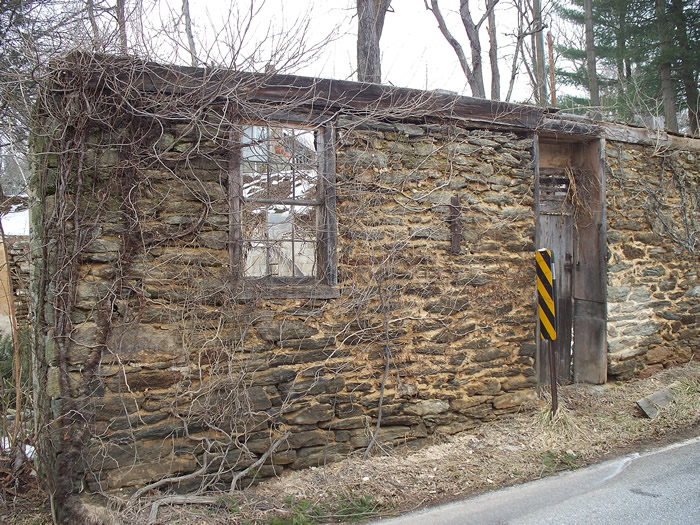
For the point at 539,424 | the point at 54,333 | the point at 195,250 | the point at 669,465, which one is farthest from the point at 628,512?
the point at 54,333

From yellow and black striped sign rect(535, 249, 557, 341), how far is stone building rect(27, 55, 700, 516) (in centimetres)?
36

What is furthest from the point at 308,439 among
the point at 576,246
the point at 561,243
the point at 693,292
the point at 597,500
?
the point at 693,292

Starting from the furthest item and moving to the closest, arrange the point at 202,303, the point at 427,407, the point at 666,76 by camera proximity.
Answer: the point at 666,76
the point at 427,407
the point at 202,303

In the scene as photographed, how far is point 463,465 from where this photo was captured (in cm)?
451

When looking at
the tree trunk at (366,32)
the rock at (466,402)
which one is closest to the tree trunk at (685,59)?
the tree trunk at (366,32)

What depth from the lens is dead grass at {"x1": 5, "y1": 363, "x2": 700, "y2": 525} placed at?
3.76m

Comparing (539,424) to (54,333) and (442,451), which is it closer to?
(442,451)

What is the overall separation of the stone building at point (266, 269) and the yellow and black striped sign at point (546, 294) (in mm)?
360

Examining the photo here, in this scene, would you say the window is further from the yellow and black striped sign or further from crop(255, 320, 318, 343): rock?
the yellow and black striped sign

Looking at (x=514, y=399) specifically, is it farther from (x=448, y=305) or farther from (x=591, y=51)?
(x=591, y=51)

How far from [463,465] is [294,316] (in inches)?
78.0

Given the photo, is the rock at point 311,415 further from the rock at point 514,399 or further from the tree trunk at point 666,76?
the tree trunk at point 666,76

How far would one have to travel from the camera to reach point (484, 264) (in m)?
5.35

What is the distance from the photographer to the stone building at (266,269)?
3.83 metres
